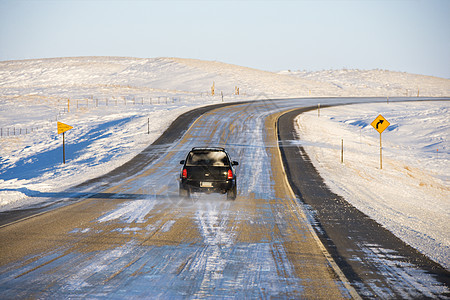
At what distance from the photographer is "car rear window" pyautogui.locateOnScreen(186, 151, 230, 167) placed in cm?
1439

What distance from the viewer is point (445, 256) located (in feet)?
28.1

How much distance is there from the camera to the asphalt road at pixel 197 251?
21.2 ft

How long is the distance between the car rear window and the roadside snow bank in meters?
4.63

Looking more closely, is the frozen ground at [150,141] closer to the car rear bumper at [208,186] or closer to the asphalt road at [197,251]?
the asphalt road at [197,251]

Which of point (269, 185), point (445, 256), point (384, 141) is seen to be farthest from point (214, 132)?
point (445, 256)

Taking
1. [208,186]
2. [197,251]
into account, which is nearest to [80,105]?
[208,186]

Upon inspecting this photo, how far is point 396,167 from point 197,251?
21.9m

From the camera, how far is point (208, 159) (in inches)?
571

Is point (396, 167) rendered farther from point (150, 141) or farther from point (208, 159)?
point (150, 141)

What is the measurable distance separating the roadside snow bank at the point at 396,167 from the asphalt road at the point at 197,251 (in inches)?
47.6

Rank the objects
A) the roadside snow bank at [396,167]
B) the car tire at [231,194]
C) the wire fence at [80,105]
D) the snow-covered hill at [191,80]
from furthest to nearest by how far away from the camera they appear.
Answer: the snow-covered hill at [191,80]
the wire fence at [80,105]
the car tire at [231,194]
the roadside snow bank at [396,167]

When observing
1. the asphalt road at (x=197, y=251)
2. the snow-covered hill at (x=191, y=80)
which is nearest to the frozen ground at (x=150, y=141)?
the asphalt road at (x=197, y=251)

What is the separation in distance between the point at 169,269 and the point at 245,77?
107 m

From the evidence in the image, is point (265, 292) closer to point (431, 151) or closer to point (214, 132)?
point (214, 132)
